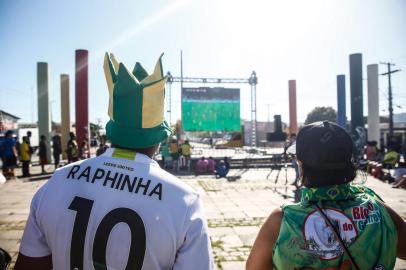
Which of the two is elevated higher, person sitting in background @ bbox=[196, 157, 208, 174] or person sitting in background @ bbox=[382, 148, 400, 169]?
person sitting in background @ bbox=[382, 148, 400, 169]

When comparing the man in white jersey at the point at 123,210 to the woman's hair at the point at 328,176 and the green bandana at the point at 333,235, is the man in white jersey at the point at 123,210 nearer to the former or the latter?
the green bandana at the point at 333,235

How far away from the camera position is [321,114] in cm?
5494

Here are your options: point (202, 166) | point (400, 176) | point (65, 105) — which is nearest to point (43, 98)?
point (65, 105)

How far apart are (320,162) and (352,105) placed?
18.5 m

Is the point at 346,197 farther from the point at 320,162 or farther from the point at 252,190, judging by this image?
the point at 252,190

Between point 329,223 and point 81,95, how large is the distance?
17419 millimetres

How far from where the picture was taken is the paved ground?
4.37 m

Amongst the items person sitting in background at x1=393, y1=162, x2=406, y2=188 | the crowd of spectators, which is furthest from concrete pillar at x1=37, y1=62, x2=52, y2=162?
person sitting in background at x1=393, y1=162, x2=406, y2=188

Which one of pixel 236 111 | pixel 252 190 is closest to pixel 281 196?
pixel 252 190

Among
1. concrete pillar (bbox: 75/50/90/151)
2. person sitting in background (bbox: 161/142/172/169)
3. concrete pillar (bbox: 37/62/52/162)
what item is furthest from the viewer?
concrete pillar (bbox: 37/62/52/162)

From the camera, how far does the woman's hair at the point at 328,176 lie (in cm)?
131

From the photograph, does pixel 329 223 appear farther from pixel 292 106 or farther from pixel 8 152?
→ pixel 292 106

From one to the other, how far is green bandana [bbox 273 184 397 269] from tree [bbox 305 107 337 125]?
5605 centimetres

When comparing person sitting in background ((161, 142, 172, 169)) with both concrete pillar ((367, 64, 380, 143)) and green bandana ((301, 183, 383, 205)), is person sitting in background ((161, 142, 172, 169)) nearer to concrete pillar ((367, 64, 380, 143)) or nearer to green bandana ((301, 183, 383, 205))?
concrete pillar ((367, 64, 380, 143))
